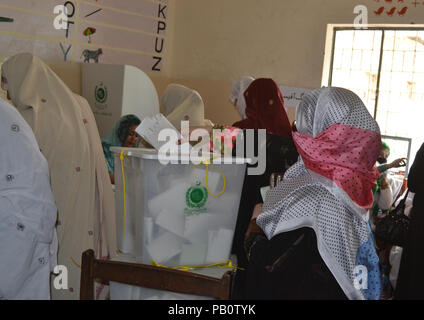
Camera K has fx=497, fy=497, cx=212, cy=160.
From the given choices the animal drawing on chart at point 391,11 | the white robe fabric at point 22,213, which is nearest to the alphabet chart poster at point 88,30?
the white robe fabric at point 22,213

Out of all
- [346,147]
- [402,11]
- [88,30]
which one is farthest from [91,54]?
[346,147]

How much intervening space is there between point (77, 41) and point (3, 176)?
8.53ft

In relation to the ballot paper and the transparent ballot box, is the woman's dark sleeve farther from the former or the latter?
the ballot paper

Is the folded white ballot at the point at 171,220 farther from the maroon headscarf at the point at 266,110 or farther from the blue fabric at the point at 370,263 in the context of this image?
the maroon headscarf at the point at 266,110

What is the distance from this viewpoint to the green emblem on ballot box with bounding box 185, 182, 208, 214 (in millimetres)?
1506

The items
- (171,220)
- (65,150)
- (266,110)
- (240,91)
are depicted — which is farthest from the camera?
(240,91)

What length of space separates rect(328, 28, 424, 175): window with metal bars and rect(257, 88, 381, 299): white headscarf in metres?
3.14

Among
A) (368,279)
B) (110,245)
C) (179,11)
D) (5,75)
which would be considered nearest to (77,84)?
(5,75)

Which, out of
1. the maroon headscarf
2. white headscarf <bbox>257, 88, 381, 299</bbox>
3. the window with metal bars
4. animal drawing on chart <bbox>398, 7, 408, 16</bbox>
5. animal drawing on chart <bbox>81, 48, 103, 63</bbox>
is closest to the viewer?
white headscarf <bbox>257, 88, 381, 299</bbox>

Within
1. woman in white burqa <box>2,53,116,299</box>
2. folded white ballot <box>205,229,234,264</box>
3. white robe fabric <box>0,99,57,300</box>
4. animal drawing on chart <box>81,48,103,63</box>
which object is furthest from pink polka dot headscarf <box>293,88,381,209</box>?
animal drawing on chart <box>81,48,103,63</box>

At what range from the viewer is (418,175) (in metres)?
2.07

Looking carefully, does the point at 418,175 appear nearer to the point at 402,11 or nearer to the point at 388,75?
the point at 402,11

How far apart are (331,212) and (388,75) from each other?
4.14 metres
